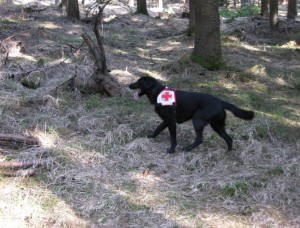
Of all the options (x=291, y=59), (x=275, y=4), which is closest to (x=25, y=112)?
(x=291, y=59)

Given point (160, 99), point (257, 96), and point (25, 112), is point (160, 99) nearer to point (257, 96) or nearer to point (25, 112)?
point (25, 112)

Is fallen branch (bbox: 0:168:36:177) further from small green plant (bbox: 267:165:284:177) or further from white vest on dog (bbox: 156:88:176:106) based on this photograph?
small green plant (bbox: 267:165:284:177)

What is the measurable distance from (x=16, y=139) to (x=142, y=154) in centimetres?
177

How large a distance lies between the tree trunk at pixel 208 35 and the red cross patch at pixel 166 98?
420 cm

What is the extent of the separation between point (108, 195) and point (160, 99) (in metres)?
1.92

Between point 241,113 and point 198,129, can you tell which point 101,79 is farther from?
point 241,113

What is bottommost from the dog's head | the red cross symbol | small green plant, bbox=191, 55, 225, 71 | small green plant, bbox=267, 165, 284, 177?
small green plant, bbox=267, 165, 284, 177

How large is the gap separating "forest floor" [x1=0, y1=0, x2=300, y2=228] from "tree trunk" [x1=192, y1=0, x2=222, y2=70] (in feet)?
1.03

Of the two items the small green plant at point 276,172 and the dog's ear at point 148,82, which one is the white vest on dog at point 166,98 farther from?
the small green plant at point 276,172

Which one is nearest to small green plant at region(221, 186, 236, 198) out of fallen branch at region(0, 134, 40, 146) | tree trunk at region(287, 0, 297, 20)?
fallen branch at region(0, 134, 40, 146)

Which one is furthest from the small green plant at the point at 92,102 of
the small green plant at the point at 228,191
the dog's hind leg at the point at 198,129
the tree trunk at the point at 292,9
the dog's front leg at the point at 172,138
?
the tree trunk at the point at 292,9

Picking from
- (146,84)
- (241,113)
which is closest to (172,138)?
(146,84)

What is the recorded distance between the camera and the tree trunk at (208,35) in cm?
1011

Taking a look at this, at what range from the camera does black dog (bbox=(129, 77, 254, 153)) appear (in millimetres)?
5949
